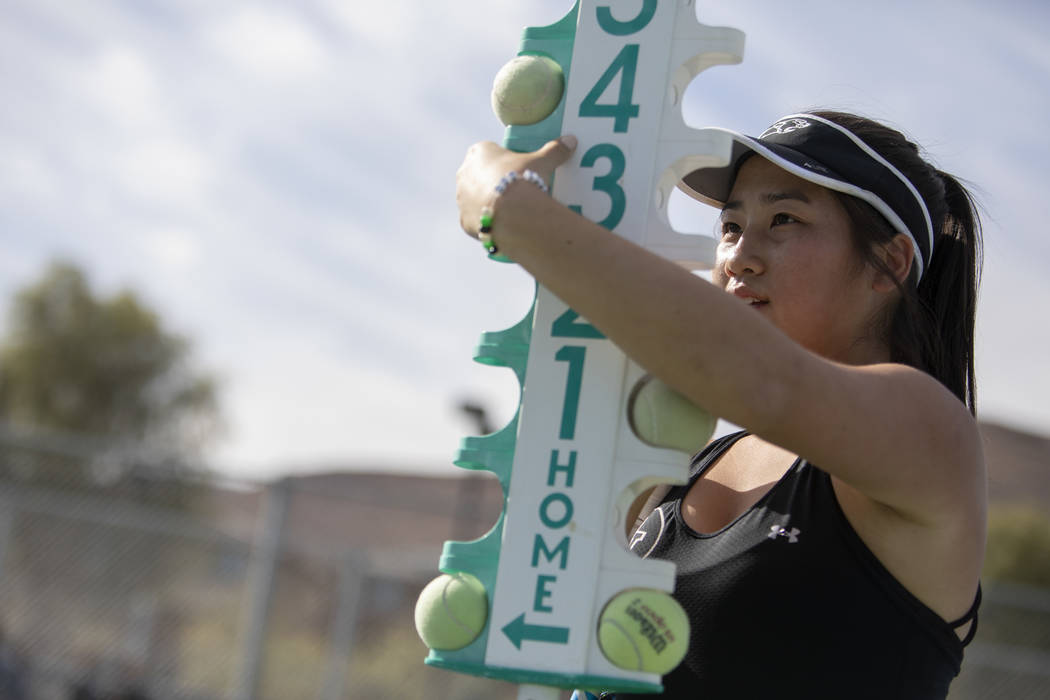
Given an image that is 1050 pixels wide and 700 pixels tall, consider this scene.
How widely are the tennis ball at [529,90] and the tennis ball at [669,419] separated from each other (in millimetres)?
409

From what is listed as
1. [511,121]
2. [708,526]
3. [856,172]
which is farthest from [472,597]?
[856,172]

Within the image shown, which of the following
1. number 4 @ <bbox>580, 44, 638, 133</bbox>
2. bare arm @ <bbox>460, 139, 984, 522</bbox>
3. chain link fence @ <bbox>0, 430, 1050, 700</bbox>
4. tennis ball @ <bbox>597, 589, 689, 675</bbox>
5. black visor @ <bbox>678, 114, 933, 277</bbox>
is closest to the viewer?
bare arm @ <bbox>460, 139, 984, 522</bbox>

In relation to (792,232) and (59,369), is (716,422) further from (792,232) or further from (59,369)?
(59,369)

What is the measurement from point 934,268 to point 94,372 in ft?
68.2

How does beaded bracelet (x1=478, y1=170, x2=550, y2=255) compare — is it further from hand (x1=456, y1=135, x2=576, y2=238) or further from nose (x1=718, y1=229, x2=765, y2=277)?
nose (x1=718, y1=229, x2=765, y2=277)

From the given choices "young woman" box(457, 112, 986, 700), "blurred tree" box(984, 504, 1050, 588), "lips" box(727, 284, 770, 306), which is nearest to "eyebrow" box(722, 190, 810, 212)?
"young woman" box(457, 112, 986, 700)

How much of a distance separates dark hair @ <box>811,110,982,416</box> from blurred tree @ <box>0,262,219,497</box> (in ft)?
57.3

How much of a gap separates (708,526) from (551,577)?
0.45m

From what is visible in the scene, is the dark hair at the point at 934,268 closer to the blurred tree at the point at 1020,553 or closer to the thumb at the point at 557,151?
the thumb at the point at 557,151

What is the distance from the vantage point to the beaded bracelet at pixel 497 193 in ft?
4.10

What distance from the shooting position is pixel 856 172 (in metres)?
1.63

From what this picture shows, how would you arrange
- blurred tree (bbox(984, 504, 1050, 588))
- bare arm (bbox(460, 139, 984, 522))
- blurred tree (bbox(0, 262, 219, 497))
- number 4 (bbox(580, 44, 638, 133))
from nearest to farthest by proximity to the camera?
bare arm (bbox(460, 139, 984, 522)) → number 4 (bbox(580, 44, 638, 133)) → blurred tree (bbox(984, 504, 1050, 588)) → blurred tree (bbox(0, 262, 219, 497))

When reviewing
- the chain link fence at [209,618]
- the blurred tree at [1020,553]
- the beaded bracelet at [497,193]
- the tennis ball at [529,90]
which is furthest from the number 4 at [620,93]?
the blurred tree at [1020,553]

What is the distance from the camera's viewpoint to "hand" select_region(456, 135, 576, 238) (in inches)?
50.9
